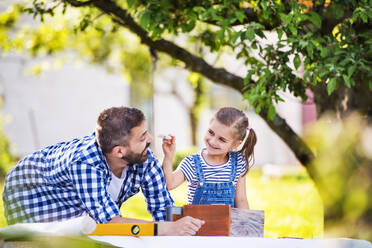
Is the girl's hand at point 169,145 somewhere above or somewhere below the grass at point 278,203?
above

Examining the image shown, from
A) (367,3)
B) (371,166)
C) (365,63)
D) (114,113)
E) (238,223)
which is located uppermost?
(367,3)

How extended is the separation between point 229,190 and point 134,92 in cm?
1207

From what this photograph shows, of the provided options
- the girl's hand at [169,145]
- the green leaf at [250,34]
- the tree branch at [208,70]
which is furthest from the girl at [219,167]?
the tree branch at [208,70]

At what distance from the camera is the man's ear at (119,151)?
2492 mm

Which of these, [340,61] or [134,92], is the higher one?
[134,92]

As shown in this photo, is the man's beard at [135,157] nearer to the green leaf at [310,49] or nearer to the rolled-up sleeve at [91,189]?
the rolled-up sleeve at [91,189]

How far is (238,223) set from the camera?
2535 millimetres

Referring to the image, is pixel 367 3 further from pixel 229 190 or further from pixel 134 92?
pixel 134 92

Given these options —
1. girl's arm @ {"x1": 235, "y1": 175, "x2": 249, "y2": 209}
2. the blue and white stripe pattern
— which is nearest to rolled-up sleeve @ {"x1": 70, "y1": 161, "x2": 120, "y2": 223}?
the blue and white stripe pattern

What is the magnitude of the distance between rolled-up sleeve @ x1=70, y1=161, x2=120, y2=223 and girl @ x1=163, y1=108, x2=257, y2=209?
0.78m

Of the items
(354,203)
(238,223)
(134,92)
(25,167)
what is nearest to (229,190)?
(238,223)

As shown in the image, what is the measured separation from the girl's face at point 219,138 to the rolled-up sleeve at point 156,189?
0.50 meters

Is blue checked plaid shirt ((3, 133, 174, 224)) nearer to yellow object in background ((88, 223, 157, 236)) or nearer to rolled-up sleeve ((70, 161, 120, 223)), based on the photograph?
rolled-up sleeve ((70, 161, 120, 223))

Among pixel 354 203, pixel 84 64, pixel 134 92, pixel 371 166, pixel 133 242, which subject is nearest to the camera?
pixel 354 203
